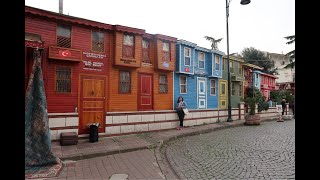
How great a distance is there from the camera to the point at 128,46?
13156 mm

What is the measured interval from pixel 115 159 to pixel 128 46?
7.33 m

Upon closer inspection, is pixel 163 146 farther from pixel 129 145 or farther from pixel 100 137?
pixel 100 137

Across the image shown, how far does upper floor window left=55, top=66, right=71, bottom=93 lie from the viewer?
10688 mm

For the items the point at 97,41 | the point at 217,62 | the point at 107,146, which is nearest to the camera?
the point at 107,146

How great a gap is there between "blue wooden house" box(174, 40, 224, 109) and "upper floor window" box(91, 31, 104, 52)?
5860 millimetres

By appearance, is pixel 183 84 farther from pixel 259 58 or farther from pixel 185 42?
pixel 259 58

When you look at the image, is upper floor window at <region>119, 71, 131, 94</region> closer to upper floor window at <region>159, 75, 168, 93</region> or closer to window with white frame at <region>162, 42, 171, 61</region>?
upper floor window at <region>159, 75, 168, 93</region>

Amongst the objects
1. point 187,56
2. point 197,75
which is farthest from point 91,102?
point 197,75

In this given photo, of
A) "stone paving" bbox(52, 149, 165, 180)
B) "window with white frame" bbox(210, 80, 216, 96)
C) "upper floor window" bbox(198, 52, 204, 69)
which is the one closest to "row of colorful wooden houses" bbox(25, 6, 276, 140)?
"upper floor window" bbox(198, 52, 204, 69)

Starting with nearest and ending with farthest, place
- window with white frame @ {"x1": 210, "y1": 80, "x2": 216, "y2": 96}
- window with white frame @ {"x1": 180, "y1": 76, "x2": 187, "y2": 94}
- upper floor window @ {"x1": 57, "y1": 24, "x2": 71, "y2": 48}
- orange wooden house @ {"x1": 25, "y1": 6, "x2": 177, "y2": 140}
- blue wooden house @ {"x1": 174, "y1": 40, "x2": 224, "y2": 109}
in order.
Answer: orange wooden house @ {"x1": 25, "y1": 6, "x2": 177, "y2": 140}, upper floor window @ {"x1": 57, "y1": 24, "x2": 71, "y2": 48}, blue wooden house @ {"x1": 174, "y1": 40, "x2": 224, "y2": 109}, window with white frame @ {"x1": 180, "y1": 76, "x2": 187, "y2": 94}, window with white frame @ {"x1": 210, "y1": 80, "x2": 216, "y2": 96}

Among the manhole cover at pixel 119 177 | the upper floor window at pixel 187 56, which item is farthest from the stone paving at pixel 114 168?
the upper floor window at pixel 187 56

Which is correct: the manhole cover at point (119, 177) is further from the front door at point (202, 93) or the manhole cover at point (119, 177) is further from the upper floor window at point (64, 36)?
the front door at point (202, 93)
